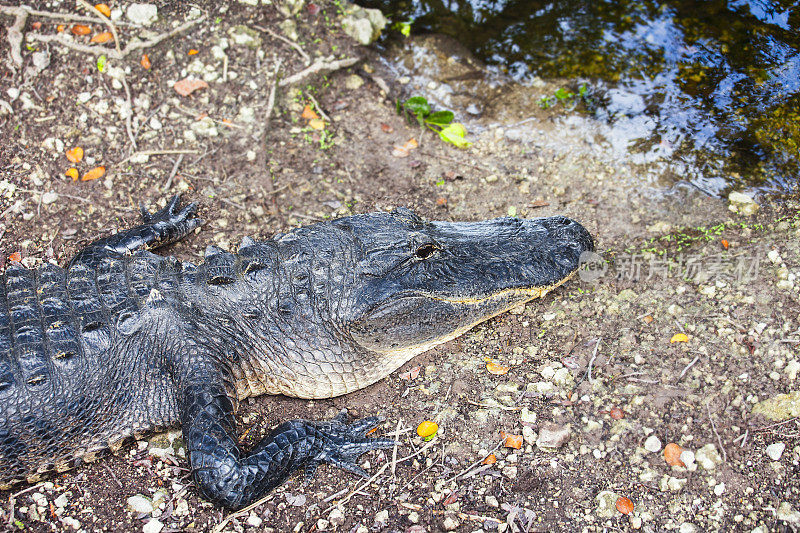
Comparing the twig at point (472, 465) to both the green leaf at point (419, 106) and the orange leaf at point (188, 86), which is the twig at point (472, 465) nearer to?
the green leaf at point (419, 106)

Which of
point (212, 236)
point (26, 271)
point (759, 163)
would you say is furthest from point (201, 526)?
point (759, 163)

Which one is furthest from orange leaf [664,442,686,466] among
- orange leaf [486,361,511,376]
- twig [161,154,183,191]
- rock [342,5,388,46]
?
rock [342,5,388,46]

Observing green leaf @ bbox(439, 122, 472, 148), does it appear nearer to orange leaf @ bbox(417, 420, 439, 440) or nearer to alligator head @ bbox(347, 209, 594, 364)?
alligator head @ bbox(347, 209, 594, 364)

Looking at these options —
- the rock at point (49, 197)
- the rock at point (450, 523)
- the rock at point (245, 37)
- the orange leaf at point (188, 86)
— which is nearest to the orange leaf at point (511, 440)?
the rock at point (450, 523)

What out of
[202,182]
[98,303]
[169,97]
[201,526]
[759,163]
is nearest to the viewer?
[201,526]

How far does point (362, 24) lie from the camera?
17.9 feet

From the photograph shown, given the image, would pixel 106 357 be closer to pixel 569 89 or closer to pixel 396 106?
pixel 396 106

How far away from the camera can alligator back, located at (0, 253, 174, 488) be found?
9.46ft

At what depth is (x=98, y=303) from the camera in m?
3.11

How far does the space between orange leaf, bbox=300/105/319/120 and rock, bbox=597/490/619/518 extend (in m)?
3.61

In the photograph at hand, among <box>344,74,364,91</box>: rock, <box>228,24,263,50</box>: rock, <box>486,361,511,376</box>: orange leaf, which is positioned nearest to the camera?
<box>486,361,511,376</box>: orange leaf

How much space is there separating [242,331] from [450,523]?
1463mm

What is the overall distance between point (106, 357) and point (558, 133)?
368cm

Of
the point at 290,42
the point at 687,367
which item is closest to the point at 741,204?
the point at 687,367
